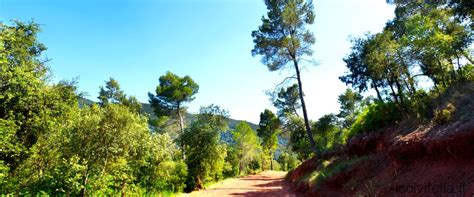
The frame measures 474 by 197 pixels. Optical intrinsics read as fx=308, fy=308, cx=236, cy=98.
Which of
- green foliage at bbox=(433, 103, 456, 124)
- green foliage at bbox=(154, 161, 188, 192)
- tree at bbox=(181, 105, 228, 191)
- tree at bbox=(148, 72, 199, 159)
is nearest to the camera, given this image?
green foliage at bbox=(433, 103, 456, 124)

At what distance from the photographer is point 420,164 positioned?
9492 millimetres

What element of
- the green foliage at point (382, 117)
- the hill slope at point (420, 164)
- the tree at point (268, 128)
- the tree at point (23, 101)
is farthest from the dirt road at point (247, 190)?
the tree at point (268, 128)

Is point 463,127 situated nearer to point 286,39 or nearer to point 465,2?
point 465,2

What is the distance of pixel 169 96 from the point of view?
3912 cm

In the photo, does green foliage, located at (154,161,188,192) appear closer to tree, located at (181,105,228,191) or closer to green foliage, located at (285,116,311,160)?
tree, located at (181,105,228,191)

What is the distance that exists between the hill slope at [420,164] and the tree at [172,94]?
1046 inches

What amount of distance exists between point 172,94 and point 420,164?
32.6 meters

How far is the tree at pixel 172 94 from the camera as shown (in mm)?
39125

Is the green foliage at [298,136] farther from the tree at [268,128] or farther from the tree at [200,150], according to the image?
the tree at [200,150]

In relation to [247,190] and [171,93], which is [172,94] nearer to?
[171,93]

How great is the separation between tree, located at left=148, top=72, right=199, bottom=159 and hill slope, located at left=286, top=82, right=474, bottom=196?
87.2ft

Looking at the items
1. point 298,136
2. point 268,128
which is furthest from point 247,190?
point 268,128

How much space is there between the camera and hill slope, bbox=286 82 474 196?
7.87 m

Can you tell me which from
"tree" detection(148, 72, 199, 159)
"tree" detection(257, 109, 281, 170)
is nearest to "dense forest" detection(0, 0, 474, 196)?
"tree" detection(148, 72, 199, 159)
